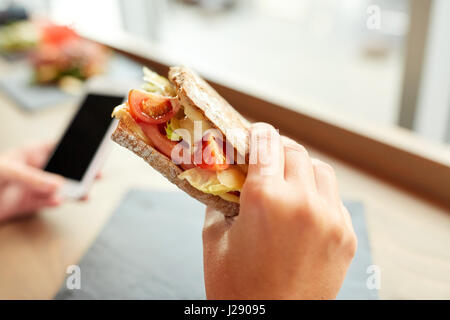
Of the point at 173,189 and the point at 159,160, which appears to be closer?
the point at 159,160

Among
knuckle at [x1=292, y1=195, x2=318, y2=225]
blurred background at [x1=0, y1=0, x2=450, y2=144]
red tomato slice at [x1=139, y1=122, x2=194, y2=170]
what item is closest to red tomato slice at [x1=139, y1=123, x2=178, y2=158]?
red tomato slice at [x1=139, y1=122, x2=194, y2=170]

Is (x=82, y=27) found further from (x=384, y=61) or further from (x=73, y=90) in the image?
(x=384, y=61)

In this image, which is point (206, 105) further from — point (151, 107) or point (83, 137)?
point (83, 137)

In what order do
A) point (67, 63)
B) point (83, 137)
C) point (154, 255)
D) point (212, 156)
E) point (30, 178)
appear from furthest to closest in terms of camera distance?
point (67, 63)
point (83, 137)
point (30, 178)
point (154, 255)
point (212, 156)

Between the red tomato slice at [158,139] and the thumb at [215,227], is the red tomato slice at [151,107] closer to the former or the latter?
the red tomato slice at [158,139]

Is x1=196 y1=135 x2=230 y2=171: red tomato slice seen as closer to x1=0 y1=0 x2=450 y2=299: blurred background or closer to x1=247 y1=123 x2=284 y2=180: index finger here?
x1=247 y1=123 x2=284 y2=180: index finger

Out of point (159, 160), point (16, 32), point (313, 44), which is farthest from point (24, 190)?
point (313, 44)
